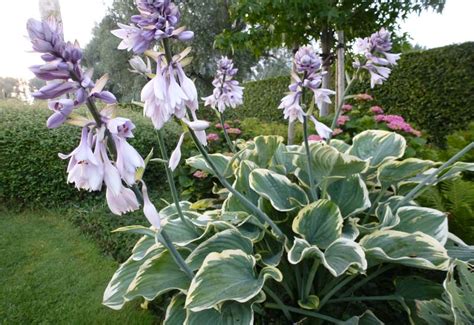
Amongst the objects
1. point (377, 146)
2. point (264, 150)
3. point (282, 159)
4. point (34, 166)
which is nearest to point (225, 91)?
point (264, 150)

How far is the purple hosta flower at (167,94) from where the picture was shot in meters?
0.92

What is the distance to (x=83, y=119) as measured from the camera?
0.86m

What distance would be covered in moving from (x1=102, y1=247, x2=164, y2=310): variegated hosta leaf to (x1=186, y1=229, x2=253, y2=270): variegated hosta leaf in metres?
0.19

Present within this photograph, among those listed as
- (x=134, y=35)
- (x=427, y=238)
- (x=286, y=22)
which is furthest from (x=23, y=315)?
(x=286, y=22)

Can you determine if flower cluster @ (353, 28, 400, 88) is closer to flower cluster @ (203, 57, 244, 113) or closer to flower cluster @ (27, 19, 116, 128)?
flower cluster @ (203, 57, 244, 113)

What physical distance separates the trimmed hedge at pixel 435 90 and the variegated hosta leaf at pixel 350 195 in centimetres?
555

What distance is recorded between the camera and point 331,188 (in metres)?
1.88

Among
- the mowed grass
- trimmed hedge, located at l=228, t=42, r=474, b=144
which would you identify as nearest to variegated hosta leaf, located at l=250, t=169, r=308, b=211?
the mowed grass

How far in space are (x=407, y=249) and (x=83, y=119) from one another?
1286 millimetres

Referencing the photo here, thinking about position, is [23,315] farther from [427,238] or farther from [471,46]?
[471,46]

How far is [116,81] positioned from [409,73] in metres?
12.3

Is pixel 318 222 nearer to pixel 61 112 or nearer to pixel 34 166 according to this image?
pixel 61 112

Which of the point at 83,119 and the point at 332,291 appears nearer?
the point at 83,119

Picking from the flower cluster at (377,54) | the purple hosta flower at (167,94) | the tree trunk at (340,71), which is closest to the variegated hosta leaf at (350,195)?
the flower cluster at (377,54)
